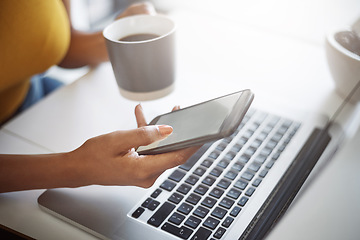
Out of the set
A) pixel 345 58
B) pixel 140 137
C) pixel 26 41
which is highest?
pixel 345 58

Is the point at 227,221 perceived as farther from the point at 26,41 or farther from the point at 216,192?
the point at 26,41

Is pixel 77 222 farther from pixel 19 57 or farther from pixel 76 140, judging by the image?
pixel 19 57

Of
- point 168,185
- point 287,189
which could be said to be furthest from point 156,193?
point 287,189

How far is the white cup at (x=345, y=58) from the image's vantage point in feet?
1.80

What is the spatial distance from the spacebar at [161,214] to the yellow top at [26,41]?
39cm

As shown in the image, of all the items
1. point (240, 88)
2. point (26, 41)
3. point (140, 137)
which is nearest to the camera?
point (140, 137)

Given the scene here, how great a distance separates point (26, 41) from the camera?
0.70 m

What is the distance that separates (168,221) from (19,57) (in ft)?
1.39

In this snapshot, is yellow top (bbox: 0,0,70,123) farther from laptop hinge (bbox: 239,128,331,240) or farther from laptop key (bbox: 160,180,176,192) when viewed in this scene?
laptop hinge (bbox: 239,128,331,240)

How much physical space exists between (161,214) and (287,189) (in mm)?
160

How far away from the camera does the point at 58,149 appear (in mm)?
610

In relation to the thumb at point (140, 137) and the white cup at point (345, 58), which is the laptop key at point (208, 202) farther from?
the white cup at point (345, 58)

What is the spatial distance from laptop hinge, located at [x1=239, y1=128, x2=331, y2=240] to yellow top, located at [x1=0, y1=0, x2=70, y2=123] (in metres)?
0.49

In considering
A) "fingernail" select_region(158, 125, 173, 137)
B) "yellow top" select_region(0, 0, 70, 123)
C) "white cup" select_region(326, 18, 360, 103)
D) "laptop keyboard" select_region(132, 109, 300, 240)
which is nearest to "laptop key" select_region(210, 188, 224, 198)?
"laptop keyboard" select_region(132, 109, 300, 240)
